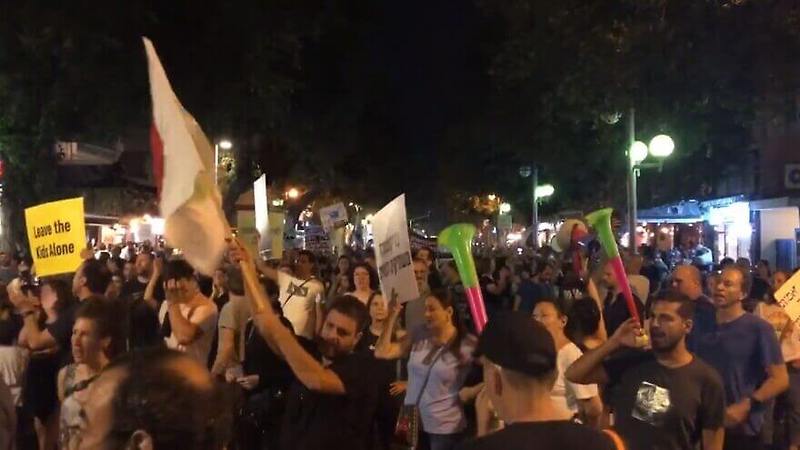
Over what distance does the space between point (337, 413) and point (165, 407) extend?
9.05ft

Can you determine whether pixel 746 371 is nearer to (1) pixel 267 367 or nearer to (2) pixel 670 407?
(2) pixel 670 407

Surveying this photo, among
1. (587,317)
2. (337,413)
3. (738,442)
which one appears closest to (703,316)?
(587,317)

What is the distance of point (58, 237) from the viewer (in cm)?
955

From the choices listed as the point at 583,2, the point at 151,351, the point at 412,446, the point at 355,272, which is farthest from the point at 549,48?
the point at 151,351

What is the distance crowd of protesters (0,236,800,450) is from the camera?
234 centimetres

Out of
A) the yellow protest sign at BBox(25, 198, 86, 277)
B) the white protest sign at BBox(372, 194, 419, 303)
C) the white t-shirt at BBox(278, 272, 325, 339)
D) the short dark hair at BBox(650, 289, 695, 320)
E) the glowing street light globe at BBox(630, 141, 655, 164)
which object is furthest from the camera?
the glowing street light globe at BBox(630, 141, 655, 164)

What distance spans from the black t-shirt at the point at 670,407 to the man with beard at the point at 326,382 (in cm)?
125

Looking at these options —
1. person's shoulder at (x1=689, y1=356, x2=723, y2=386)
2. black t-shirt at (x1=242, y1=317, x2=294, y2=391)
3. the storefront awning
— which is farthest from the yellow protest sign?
the storefront awning

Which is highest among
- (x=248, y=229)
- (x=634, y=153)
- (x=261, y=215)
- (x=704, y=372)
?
(x=634, y=153)

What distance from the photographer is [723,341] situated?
614 centimetres

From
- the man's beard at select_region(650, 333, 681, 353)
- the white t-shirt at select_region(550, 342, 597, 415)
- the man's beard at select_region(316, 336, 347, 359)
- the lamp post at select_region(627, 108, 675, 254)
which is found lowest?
the white t-shirt at select_region(550, 342, 597, 415)

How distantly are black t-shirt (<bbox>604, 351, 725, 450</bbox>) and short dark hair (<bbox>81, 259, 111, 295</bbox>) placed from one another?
14.4 feet

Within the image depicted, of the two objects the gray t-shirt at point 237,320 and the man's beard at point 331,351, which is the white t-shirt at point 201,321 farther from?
the man's beard at point 331,351

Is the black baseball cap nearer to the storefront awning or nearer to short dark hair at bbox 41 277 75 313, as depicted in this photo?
short dark hair at bbox 41 277 75 313
